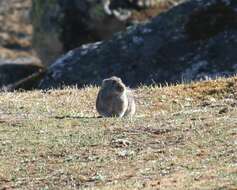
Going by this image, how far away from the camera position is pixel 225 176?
1514 cm

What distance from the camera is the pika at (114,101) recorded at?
22.0 metres

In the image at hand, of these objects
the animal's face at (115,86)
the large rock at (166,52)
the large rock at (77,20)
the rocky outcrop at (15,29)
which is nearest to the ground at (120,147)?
the animal's face at (115,86)

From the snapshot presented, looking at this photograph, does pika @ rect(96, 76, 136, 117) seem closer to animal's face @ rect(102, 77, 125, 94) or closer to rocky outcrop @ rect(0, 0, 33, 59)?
animal's face @ rect(102, 77, 125, 94)

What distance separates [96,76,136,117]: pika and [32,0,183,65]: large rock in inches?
942

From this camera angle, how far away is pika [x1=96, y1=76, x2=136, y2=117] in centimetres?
2202

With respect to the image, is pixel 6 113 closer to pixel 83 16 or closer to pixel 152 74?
pixel 152 74

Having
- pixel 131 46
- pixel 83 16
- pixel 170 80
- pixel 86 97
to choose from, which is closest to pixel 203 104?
pixel 86 97

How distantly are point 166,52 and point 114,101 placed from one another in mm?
14834

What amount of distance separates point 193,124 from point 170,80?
1452 centimetres

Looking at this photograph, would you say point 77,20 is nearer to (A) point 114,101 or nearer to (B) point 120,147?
(A) point 114,101

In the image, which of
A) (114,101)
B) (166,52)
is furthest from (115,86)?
(166,52)

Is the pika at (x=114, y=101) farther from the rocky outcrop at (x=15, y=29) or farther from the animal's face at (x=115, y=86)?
the rocky outcrop at (x=15, y=29)

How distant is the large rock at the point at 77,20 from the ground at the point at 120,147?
21.8 m

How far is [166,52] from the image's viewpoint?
3656cm
